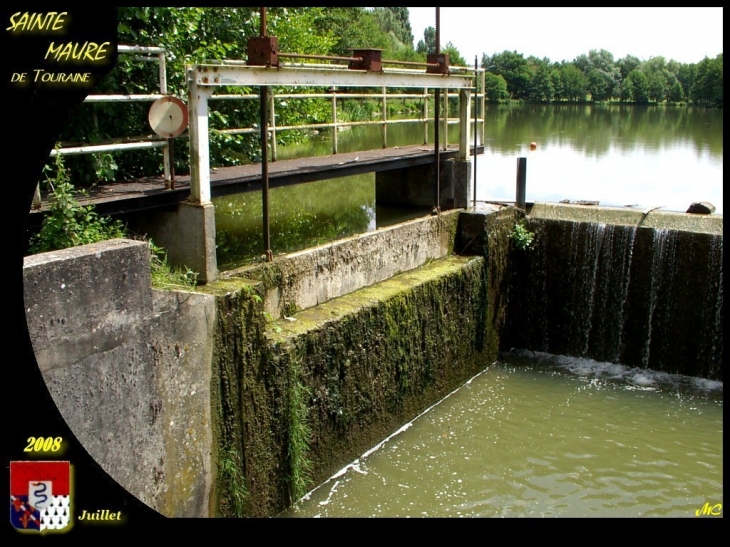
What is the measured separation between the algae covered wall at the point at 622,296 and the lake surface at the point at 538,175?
227 cm

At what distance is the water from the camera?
809 centimetres

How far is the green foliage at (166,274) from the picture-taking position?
276 inches

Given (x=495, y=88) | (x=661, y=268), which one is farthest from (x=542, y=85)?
(x=661, y=268)

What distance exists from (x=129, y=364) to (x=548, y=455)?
16.2ft

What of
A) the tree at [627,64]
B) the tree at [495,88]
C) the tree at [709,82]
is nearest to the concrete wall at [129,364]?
the tree at [709,82]

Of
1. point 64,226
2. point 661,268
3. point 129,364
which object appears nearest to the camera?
point 129,364

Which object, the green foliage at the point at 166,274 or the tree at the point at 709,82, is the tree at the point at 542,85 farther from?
the green foliage at the point at 166,274

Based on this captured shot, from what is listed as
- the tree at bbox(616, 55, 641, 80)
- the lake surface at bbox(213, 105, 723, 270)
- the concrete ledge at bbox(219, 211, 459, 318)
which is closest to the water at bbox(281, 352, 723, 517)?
the concrete ledge at bbox(219, 211, 459, 318)

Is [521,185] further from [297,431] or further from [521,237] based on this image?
[297,431]

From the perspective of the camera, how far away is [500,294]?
12.1 m

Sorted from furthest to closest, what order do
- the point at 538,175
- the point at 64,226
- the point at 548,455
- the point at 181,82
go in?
the point at 538,175, the point at 181,82, the point at 548,455, the point at 64,226

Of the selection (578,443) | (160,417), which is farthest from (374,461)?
(160,417)

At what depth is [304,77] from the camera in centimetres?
852

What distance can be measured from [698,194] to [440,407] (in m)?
13.3
